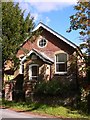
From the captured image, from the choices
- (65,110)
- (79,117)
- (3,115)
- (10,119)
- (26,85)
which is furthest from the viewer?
(26,85)

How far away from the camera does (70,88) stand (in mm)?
26750

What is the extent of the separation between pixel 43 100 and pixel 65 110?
3.08 m

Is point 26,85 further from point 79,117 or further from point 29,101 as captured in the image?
point 79,117

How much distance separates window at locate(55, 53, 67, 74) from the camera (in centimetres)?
2877

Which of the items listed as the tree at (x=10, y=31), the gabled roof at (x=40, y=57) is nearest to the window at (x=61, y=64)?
the gabled roof at (x=40, y=57)

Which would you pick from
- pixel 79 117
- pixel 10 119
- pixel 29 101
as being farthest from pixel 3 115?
pixel 29 101

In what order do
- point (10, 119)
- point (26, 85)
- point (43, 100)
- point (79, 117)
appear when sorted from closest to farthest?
point (10, 119), point (79, 117), point (43, 100), point (26, 85)

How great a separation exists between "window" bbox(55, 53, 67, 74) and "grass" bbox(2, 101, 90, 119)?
205 inches

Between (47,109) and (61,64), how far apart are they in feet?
23.0

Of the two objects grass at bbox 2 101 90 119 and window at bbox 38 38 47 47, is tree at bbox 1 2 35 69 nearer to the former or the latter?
window at bbox 38 38 47 47

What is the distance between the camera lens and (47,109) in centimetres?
2303

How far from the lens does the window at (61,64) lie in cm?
2877

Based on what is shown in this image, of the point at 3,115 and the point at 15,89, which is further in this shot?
the point at 15,89

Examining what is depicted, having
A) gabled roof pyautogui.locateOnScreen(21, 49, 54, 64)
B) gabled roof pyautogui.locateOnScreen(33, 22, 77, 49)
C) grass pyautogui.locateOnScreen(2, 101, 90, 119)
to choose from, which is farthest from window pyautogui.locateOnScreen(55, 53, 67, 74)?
grass pyautogui.locateOnScreen(2, 101, 90, 119)
